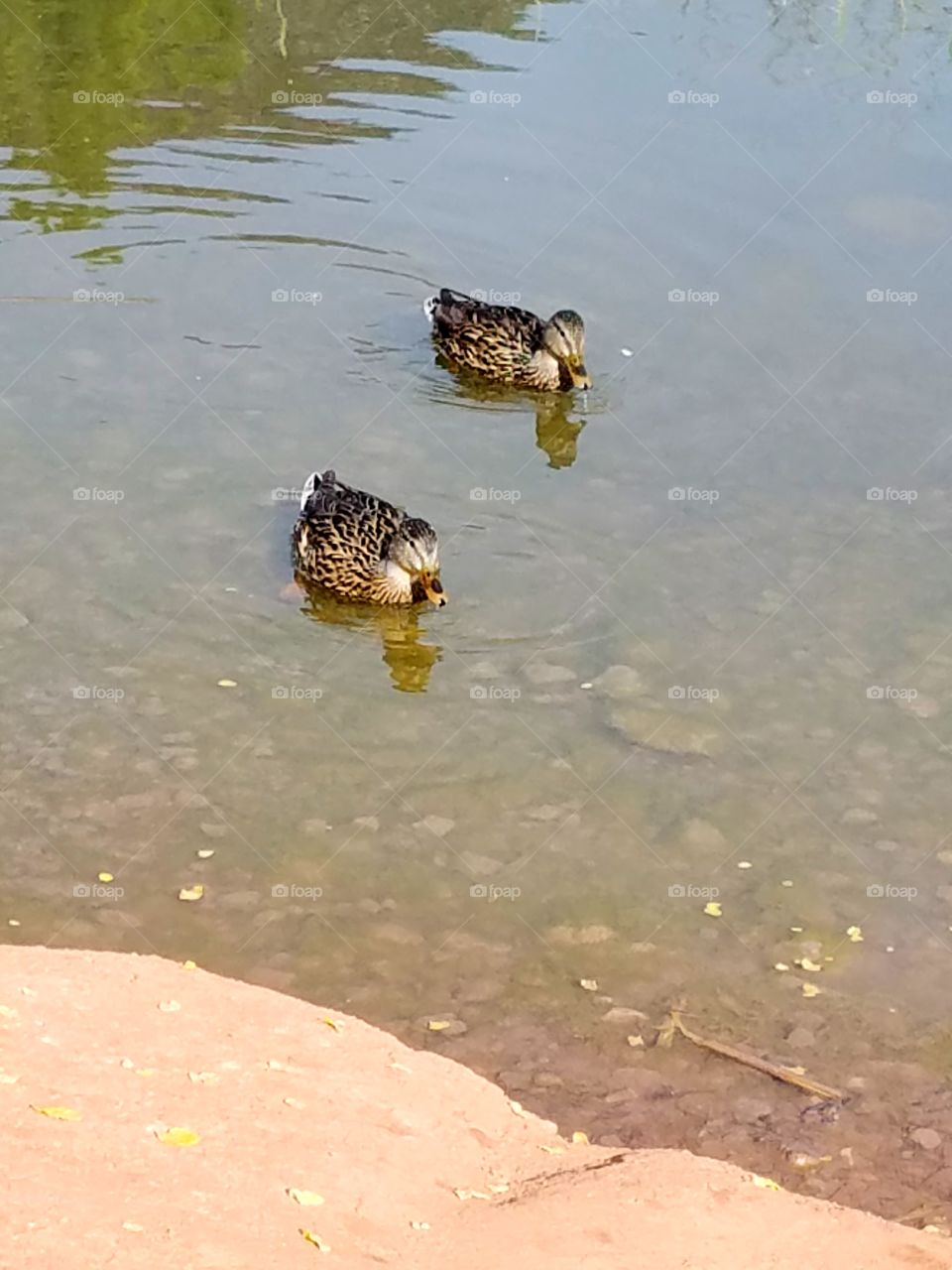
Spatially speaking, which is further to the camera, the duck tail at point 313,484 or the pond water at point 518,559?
the duck tail at point 313,484

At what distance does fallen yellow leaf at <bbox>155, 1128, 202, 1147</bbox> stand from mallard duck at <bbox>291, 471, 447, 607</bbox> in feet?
16.3

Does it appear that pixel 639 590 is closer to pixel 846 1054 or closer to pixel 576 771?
pixel 576 771

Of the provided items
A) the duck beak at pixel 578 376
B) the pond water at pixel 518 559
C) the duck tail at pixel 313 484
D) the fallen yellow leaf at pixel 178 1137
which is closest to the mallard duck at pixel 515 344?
the duck beak at pixel 578 376

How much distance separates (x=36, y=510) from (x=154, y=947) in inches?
160

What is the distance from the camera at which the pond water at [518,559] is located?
304 inches

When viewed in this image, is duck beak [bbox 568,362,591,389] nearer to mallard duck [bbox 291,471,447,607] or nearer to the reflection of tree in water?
mallard duck [bbox 291,471,447,607]

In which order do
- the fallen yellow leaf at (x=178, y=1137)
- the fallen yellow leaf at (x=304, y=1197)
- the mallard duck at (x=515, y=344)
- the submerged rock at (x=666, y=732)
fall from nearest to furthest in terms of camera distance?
the fallen yellow leaf at (x=304, y=1197)
the fallen yellow leaf at (x=178, y=1137)
the submerged rock at (x=666, y=732)
the mallard duck at (x=515, y=344)

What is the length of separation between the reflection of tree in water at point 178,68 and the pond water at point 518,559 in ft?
0.23

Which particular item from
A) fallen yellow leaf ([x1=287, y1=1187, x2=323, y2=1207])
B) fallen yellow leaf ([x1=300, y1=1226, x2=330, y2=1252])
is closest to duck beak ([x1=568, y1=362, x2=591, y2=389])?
fallen yellow leaf ([x1=287, y1=1187, x2=323, y2=1207])

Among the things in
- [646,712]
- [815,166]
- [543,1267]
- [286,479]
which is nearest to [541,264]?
[815,166]

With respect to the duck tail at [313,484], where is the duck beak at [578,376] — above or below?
below

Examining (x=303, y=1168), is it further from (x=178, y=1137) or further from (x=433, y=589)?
(x=433, y=589)

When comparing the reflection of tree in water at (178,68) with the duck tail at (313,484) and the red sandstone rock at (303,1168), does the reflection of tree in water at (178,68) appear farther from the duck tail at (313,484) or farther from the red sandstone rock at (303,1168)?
the red sandstone rock at (303,1168)

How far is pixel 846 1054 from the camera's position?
7281 mm
